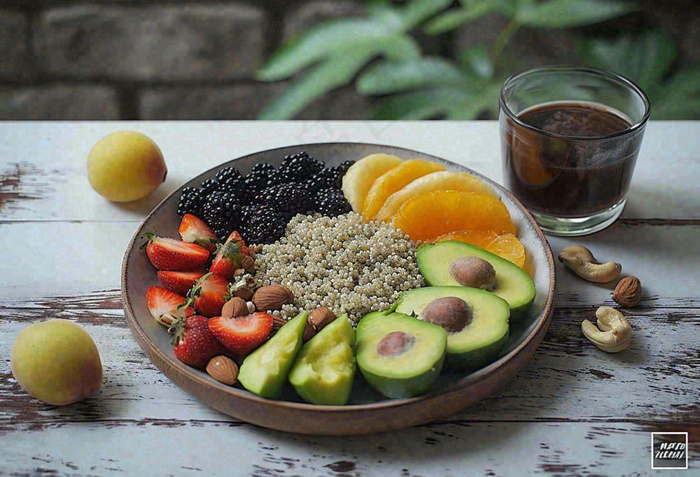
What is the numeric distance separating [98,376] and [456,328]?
571 mm

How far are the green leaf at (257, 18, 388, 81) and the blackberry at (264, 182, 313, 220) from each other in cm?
95

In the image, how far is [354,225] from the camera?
55.2 inches

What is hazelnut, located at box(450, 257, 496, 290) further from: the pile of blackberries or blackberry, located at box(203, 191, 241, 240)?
blackberry, located at box(203, 191, 241, 240)

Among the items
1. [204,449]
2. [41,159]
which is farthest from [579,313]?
[41,159]

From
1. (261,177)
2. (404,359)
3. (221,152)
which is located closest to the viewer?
(404,359)

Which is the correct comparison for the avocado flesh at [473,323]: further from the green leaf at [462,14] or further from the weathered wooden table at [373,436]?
the green leaf at [462,14]

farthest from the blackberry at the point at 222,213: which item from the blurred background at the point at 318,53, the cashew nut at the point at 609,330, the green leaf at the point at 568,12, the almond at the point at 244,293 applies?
the green leaf at the point at 568,12

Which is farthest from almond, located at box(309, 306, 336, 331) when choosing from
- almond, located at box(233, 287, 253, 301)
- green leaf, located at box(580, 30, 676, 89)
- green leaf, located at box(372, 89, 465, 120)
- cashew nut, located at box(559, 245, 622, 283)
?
green leaf, located at box(580, 30, 676, 89)

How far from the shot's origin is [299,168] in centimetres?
153

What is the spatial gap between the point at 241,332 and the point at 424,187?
0.48 meters

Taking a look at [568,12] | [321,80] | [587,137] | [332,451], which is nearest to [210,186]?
[332,451]

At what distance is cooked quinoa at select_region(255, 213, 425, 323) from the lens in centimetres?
127

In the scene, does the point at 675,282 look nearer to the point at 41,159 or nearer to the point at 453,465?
the point at 453,465

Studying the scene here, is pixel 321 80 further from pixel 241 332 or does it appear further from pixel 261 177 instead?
pixel 241 332
